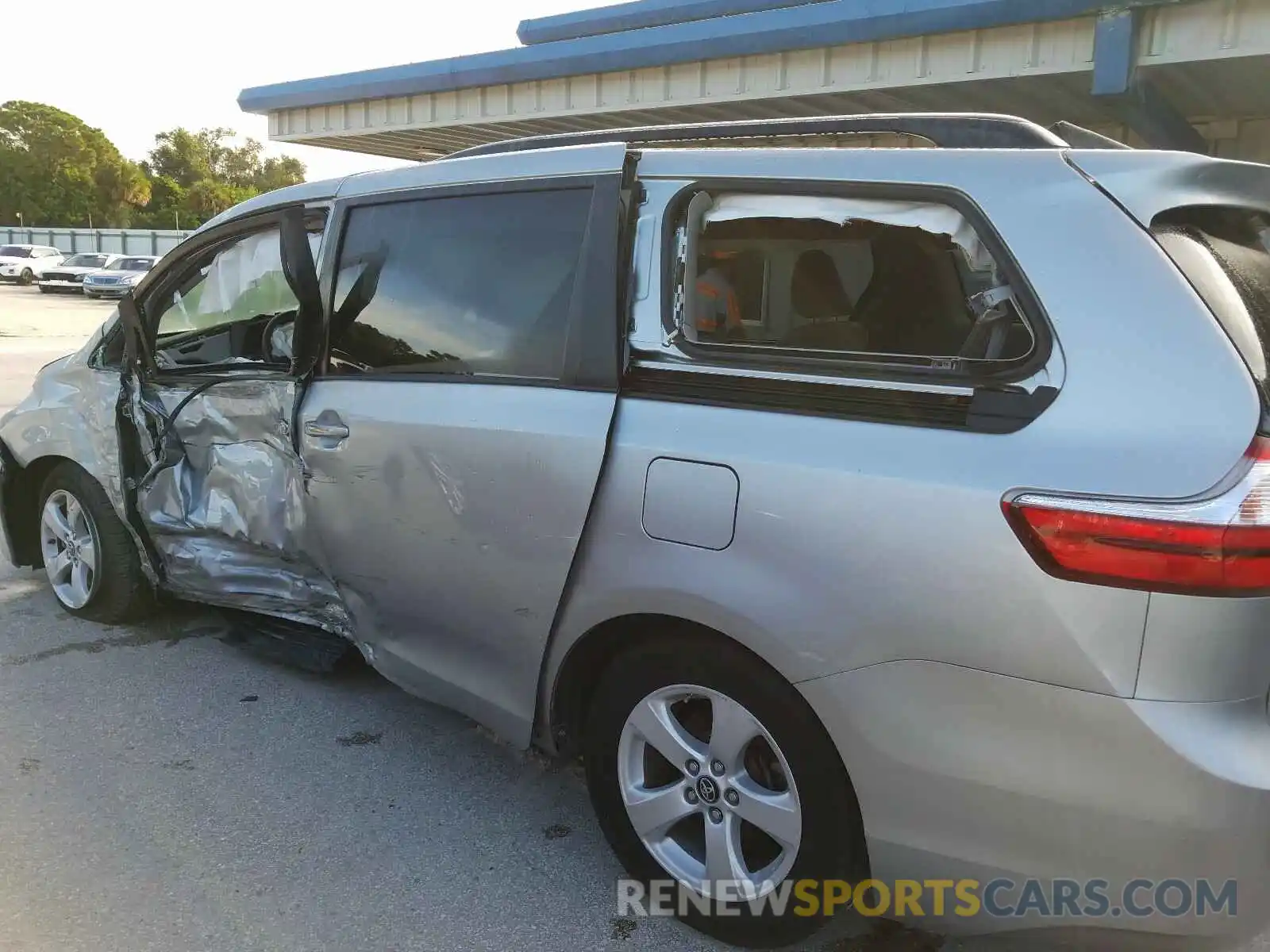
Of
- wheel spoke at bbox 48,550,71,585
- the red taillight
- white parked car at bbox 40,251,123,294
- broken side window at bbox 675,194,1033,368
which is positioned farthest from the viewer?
white parked car at bbox 40,251,123,294

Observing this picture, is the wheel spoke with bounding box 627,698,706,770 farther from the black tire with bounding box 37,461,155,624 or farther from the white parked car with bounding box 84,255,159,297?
the white parked car with bounding box 84,255,159,297

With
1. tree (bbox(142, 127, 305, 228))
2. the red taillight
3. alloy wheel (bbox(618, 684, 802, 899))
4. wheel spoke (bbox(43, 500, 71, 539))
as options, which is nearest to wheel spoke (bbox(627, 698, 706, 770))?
alloy wheel (bbox(618, 684, 802, 899))

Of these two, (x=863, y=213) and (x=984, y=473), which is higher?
(x=863, y=213)

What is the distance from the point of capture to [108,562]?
14.0 ft

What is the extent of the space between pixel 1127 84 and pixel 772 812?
23.1 ft

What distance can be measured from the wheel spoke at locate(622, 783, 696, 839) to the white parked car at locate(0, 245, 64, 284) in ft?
135

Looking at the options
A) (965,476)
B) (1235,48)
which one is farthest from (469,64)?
(965,476)

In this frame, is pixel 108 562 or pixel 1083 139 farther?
pixel 108 562

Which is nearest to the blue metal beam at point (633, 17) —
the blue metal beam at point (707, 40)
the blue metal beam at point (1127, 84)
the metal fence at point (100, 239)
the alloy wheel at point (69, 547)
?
the blue metal beam at point (707, 40)

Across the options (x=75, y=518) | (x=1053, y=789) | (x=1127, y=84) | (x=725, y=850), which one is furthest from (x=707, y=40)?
(x=1053, y=789)

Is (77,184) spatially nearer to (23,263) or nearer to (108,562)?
(23,263)

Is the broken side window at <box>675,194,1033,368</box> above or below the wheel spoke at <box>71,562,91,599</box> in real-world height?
above

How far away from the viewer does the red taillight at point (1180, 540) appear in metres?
1.69

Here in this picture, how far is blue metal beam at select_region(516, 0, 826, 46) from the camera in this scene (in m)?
10.4
